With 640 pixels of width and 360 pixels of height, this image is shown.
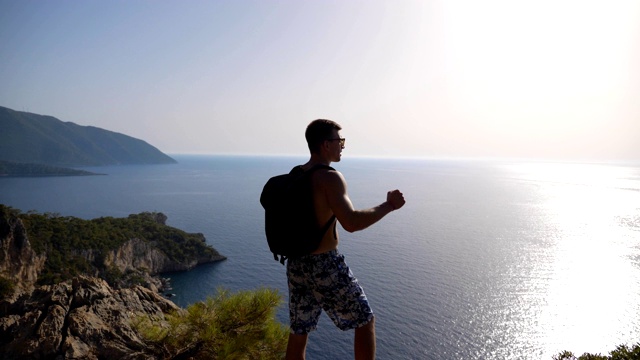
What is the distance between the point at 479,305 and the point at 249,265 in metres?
34.8

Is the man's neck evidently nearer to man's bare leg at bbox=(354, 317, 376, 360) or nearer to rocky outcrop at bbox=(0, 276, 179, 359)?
man's bare leg at bbox=(354, 317, 376, 360)

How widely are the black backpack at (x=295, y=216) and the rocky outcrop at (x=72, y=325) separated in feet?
12.7

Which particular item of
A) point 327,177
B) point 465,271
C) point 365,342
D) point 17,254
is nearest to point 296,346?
point 365,342

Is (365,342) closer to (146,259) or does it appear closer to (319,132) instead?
(319,132)

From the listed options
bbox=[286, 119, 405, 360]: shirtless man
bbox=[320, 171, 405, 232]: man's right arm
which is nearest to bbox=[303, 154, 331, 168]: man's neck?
bbox=[286, 119, 405, 360]: shirtless man

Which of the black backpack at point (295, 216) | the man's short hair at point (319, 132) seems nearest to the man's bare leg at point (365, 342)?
the black backpack at point (295, 216)

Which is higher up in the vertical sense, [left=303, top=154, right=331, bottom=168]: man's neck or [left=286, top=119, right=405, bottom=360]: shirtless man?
[left=303, top=154, right=331, bottom=168]: man's neck

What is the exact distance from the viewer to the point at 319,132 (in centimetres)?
296

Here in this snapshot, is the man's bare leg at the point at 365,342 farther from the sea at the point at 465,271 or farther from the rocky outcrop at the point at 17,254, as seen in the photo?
the rocky outcrop at the point at 17,254

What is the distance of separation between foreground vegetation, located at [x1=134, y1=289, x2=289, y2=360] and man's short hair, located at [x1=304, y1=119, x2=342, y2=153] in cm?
377

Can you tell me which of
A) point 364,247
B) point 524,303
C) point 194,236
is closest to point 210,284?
point 194,236

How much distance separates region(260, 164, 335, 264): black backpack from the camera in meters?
2.78

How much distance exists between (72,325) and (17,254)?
49.1 meters

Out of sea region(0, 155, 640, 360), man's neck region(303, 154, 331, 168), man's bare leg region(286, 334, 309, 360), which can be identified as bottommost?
sea region(0, 155, 640, 360)
